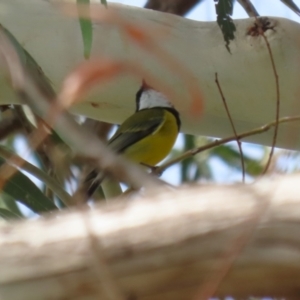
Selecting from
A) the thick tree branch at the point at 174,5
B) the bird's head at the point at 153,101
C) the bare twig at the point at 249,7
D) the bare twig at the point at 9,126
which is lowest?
the bare twig at the point at 9,126

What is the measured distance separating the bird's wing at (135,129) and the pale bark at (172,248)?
52.2 inches

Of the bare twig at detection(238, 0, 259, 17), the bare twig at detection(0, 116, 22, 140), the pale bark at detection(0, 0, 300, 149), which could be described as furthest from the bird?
the pale bark at detection(0, 0, 300, 149)

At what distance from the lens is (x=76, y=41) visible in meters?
1.20

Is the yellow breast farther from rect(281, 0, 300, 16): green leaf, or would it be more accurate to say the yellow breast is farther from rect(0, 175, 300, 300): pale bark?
rect(0, 175, 300, 300): pale bark

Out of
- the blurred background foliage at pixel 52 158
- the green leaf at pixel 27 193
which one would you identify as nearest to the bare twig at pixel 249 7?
the blurred background foliage at pixel 52 158

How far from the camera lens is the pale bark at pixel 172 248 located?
0.31 meters

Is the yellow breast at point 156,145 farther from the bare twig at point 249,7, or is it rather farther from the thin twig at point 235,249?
the thin twig at point 235,249

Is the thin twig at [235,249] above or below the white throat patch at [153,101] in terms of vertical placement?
below

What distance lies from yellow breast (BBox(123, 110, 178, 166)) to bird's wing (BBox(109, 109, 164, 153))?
2cm

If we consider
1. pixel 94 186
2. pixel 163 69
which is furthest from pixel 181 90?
pixel 94 186

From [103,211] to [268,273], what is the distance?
8cm

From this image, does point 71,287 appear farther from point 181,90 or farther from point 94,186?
point 94,186

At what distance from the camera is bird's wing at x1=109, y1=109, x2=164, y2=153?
5.61 ft

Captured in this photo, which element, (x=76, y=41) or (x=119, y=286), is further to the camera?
(x=76, y=41)
